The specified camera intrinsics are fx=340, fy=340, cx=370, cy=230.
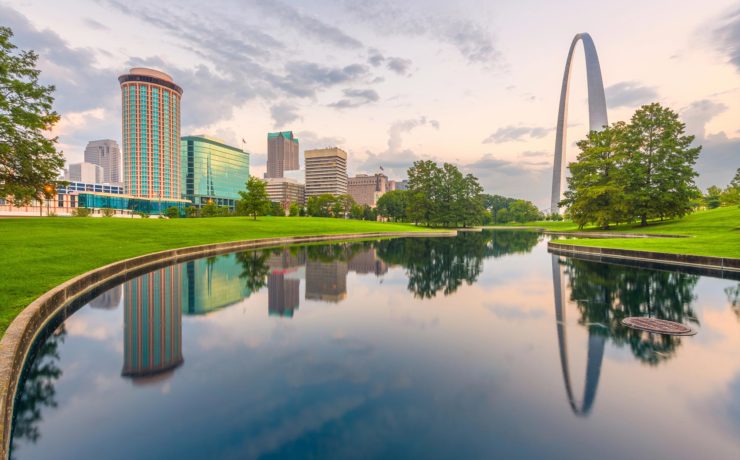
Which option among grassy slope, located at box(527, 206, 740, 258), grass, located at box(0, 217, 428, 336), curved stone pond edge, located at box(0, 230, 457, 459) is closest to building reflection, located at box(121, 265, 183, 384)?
curved stone pond edge, located at box(0, 230, 457, 459)

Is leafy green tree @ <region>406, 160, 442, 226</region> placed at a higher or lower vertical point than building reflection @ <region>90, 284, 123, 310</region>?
higher

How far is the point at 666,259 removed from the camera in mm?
19812

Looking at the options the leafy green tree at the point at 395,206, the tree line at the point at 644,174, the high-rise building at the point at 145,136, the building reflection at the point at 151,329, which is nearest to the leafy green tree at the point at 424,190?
the leafy green tree at the point at 395,206

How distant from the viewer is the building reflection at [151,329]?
6438 millimetres

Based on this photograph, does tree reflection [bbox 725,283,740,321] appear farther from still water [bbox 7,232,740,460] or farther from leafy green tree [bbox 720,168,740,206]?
leafy green tree [bbox 720,168,740,206]

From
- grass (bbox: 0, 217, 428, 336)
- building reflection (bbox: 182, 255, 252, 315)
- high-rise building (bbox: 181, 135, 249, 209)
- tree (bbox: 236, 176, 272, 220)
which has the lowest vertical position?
building reflection (bbox: 182, 255, 252, 315)

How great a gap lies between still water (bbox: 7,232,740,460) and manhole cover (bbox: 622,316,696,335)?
389 mm

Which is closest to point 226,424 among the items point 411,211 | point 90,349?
point 90,349

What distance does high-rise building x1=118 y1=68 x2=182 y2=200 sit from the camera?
520 feet

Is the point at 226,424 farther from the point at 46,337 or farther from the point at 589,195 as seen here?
the point at 589,195

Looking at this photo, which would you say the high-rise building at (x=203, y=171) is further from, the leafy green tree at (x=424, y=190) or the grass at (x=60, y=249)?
the grass at (x=60, y=249)

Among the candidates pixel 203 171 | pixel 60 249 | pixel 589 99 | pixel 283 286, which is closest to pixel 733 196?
pixel 589 99

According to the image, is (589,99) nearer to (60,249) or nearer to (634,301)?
(634,301)

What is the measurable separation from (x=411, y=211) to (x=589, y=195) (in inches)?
1800
